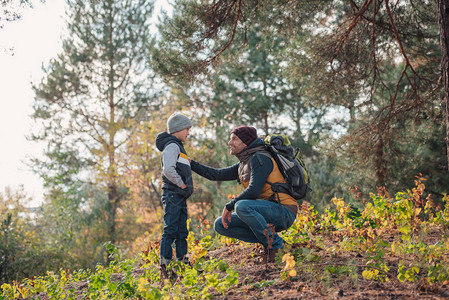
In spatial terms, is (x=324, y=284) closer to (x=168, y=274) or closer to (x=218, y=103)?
(x=168, y=274)

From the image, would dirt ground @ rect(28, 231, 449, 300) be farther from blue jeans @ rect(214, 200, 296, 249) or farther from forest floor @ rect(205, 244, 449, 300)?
blue jeans @ rect(214, 200, 296, 249)

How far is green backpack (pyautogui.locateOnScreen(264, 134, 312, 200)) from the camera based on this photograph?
367 cm

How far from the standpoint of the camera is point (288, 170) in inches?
145

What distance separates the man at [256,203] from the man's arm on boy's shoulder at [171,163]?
1.69 ft

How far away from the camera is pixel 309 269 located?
332 cm

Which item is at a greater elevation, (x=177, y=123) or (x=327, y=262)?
(x=177, y=123)

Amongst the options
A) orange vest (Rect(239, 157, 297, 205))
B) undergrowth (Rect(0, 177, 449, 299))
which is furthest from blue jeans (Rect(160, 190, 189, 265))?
orange vest (Rect(239, 157, 297, 205))

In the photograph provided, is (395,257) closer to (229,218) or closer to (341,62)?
(229,218)

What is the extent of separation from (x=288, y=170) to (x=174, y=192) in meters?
1.09

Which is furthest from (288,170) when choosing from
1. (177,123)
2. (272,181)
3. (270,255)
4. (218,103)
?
(218,103)

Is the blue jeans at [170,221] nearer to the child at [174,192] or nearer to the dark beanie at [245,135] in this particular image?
the child at [174,192]

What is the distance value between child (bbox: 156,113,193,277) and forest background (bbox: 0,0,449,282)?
2304 mm

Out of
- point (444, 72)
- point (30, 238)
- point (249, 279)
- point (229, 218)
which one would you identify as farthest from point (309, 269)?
point (30, 238)

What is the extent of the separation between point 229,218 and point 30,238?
10262 millimetres
